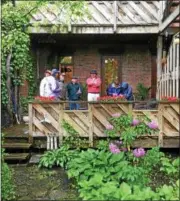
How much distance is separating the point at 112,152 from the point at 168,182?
4.28 ft

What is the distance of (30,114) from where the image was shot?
877 centimetres

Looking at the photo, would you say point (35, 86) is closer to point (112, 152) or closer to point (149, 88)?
point (149, 88)

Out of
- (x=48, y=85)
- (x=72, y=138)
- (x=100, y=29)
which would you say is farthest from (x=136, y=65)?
(x=72, y=138)

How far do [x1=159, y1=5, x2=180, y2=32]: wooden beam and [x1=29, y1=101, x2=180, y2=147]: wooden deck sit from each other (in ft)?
8.04

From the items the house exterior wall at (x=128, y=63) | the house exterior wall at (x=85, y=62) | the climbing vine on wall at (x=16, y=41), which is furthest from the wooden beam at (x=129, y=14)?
the house exterior wall at (x=85, y=62)

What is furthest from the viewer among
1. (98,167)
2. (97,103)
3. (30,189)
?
(97,103)

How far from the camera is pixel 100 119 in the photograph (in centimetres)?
860

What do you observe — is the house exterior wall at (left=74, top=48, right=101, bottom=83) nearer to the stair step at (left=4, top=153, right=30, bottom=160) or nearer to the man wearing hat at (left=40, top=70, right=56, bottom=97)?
the man wearing hat at (left=40, top=70, right=56, bottom=97)

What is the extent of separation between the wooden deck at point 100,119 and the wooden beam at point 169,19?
2.45m

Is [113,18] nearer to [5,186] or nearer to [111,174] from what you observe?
[111,174]

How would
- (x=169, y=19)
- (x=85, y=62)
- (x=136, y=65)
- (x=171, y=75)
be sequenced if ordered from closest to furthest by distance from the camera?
(x=169, y=19), (x=171, y=75), (x=136, y=65), (x=85, y=62)

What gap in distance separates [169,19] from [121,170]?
6.07 metres

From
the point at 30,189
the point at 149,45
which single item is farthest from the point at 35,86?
the point at 30,189

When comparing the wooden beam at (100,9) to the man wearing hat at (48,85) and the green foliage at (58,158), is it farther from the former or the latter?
the green foliage at (58,158)
